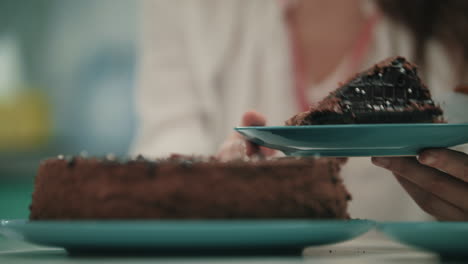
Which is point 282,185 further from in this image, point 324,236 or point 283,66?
point 283,66

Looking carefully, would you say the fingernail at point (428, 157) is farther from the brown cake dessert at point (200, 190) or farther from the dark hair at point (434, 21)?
the dark hair at point (434, 21)

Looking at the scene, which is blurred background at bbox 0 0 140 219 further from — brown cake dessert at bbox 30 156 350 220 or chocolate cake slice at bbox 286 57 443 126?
brown cake dessert at bbox 30 156 350 220

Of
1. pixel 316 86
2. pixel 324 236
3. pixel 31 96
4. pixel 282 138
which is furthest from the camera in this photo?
pixel 31 96

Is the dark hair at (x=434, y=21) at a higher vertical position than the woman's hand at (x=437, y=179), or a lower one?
higher

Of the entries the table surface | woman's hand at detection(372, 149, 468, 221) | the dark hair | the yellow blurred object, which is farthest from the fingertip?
the yellow blurred object

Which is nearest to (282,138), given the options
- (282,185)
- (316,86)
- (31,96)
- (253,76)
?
(282,185)

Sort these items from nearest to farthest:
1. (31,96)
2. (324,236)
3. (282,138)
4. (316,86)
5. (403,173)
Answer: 1. (324,236)
2. (282,138)
3. (403,173)
4. (316,86)
5. (31,96)

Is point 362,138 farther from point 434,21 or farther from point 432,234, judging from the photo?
point 434,21

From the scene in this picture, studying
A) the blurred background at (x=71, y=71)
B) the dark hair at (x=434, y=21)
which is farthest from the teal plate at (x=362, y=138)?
the blurred background at (x=71, y=71)
